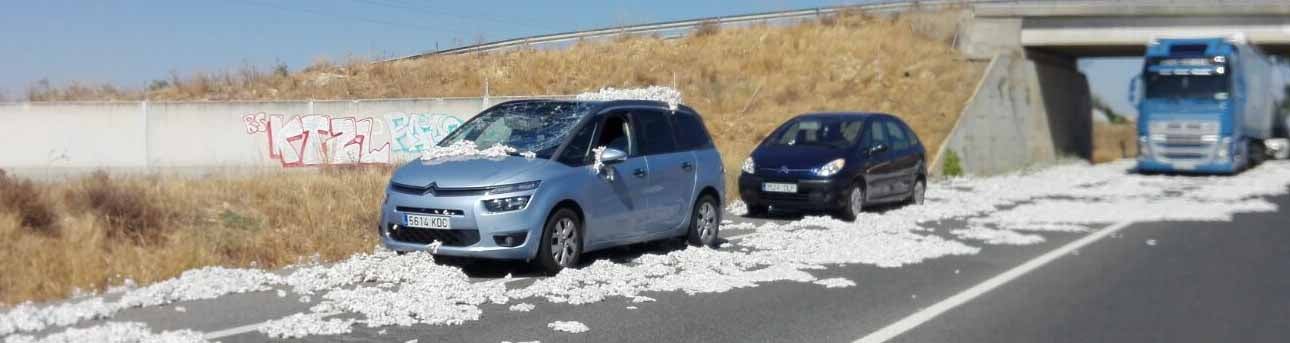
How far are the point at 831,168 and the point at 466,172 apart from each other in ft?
24.5

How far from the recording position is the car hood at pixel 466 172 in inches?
380

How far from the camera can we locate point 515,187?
31.6 ft

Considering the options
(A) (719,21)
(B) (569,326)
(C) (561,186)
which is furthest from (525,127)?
(A) (719,21)

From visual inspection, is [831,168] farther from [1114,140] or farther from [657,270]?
[1114,140]

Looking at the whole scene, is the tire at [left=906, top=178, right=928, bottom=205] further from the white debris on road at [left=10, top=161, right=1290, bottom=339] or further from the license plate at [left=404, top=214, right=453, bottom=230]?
the license plate at [left=404, top=214, right=453, bottom=230]

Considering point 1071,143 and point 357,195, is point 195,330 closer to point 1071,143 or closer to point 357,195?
point 357,195

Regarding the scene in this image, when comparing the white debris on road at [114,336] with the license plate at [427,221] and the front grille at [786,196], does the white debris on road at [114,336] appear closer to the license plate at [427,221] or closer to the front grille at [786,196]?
the license plate at [427,221]

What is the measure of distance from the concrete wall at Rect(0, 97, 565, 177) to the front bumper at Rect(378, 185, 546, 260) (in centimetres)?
1573

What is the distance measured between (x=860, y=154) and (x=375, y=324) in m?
10.4

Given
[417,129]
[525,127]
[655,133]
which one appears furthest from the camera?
[417,129]

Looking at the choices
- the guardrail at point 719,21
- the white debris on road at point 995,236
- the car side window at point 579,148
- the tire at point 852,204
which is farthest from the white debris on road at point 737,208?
the guardrail at point 719,21

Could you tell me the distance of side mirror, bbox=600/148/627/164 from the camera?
34.2 feet

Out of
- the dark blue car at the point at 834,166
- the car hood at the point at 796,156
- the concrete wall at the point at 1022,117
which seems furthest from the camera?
the concrete wall at the point at 1022,117

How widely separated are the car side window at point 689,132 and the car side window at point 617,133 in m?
0.82
